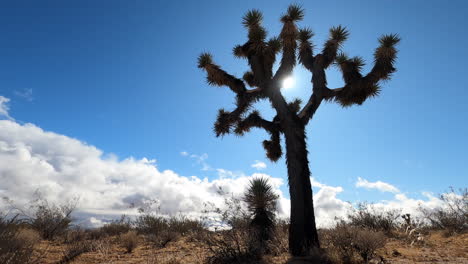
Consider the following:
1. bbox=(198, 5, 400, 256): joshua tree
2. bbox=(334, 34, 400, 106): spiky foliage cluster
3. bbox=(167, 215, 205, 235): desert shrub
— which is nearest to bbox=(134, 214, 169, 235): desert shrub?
bbox=(167, 215, 205, 235): desert shrub

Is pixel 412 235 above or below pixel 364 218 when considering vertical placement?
below

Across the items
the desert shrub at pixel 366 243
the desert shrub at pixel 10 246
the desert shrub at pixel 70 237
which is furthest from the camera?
the desert shrub at pixel 70 237

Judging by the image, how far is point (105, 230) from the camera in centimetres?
1336

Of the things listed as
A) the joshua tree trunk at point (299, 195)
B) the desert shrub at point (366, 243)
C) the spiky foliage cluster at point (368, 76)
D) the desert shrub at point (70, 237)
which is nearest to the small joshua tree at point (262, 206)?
the joshua tree trunk at point (299, 195)

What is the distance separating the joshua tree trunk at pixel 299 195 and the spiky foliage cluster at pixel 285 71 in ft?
2.50

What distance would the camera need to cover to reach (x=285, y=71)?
9.54 metres

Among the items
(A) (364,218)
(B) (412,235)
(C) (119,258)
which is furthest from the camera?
(A) (364,218)

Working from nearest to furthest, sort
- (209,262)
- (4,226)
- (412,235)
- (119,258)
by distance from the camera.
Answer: (4,226) < (209,262) < (119,258) < (412,235)

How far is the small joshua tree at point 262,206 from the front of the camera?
26.4ft

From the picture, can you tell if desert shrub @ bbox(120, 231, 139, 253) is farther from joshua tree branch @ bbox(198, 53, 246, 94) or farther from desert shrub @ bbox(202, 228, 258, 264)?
joshua tree branch @ bbox(198, 53, 246, 94)

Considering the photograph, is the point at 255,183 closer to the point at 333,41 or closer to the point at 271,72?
the point at 271,72

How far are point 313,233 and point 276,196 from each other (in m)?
2.09

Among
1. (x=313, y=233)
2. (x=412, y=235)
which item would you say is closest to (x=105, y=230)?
(x=313, y=233)

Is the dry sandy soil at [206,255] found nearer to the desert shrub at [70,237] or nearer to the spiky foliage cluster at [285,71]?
the desert shrub at [70,237]
